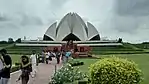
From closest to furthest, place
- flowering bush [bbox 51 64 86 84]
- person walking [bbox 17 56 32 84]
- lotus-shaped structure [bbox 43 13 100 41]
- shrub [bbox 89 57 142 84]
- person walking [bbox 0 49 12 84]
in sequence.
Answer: person walking [bbox 0 49 12 84] → shrub [bbox 89 57 142 84] → person walking [bbox 17 56 32 84] → flowering bush [bbox 51 64 86 84] → lotus-shaped structure [bbox 43 13 100 41]

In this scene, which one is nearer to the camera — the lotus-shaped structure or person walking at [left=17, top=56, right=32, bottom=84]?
person walking at [left=17, top=56, right=32, bottom=84]

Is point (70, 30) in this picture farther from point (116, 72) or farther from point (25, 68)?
point (116, 72)

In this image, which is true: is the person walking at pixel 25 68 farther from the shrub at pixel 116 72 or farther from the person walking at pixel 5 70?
the shrub at pixel 116 72

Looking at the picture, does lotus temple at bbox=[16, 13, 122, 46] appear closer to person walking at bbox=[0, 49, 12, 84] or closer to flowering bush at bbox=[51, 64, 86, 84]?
flowering bush at bbox=[51, 64, 86, 84]

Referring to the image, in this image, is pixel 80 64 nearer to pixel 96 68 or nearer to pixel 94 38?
pixel 96 68

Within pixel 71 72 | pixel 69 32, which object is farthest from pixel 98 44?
pixel 71 72

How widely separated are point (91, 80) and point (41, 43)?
56.0 metres

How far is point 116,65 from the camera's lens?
9102 mm

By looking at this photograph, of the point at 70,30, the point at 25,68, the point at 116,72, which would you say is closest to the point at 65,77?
the point at 25,68

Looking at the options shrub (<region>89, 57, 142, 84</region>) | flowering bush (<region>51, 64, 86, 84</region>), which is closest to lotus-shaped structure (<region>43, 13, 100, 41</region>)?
flowering bush (<region>51, 64, 86, 84</region>)

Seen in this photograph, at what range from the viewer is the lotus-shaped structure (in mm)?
70375

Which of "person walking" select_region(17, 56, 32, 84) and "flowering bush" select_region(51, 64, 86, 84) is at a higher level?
"person walking" select_region(17, 56, 32, 84)

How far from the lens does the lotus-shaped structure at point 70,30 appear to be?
231 ft

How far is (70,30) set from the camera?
70.1 metres
